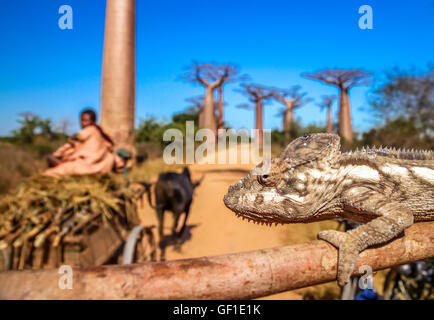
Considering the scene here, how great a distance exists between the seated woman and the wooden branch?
469cm

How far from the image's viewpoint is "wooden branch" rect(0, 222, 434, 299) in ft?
2.67

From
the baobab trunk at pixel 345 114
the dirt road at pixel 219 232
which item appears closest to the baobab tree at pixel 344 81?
the baobab trunk at pixel 345 114

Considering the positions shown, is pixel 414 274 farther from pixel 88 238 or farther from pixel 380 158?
pixel 88 238

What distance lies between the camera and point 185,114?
3497cm

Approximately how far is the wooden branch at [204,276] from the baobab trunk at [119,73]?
9.28m

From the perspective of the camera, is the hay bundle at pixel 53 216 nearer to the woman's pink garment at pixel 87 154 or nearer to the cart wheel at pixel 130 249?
the cart wheel at pixel 130 249

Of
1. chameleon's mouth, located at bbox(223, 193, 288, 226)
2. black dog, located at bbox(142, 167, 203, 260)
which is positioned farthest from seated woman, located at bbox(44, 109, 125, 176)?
chameleon's mouth, located at bbox(223, 193, 288, 226)

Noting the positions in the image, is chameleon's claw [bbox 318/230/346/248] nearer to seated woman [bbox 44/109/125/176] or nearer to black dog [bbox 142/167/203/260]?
seated woman [bbox 44/109/125/176]

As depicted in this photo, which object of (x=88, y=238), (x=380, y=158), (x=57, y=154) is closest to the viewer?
(x=380, y=158)

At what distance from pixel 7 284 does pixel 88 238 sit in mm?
2835

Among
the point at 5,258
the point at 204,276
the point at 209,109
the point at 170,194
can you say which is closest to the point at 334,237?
the point at 204,276

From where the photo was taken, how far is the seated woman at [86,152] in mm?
5219

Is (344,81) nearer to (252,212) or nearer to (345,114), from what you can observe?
(345,114)
